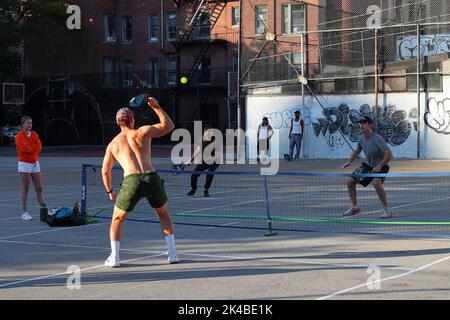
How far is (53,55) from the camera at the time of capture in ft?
187

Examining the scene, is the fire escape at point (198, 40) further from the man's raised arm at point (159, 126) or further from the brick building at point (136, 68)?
the man's raised arm at point (159, 126)

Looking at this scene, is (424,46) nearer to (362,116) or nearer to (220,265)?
(362,116)

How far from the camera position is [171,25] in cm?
5509

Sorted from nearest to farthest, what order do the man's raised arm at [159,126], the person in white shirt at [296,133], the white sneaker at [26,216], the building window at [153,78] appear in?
1. the man's raised arm at [159,126]
2. the white sneaker at [26,216]
3. the person in white shirt at [296,133]
4. the building window at [153,78]

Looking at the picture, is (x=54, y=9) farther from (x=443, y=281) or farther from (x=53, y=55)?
(x=443, y=281)

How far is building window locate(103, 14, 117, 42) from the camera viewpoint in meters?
57.3

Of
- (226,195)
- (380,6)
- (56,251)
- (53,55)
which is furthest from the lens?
(53,55)

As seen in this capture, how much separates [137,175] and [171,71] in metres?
45.3

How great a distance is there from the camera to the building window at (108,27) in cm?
5728

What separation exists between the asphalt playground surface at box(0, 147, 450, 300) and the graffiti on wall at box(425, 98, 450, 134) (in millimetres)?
17732

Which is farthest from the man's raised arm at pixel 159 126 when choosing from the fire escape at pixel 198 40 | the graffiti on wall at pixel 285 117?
the fire escape at pixel 198 40

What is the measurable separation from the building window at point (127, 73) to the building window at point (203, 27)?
19.4 feet

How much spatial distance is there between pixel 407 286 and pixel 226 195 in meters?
10.5

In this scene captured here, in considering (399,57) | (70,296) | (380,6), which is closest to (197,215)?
(70,296)
